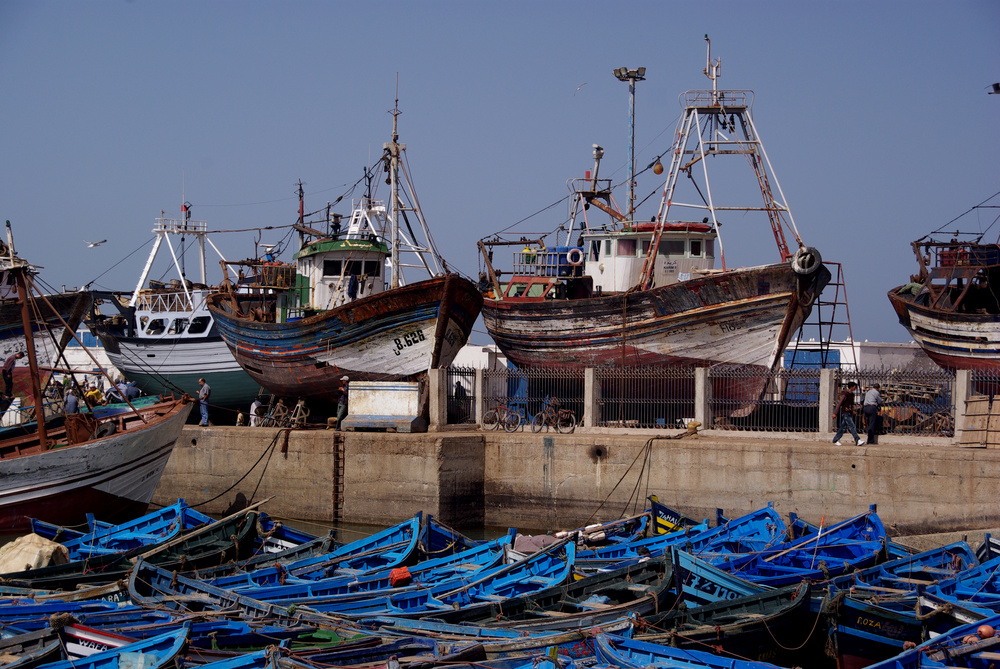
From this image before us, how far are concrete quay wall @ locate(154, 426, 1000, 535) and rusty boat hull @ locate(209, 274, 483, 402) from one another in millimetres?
3408

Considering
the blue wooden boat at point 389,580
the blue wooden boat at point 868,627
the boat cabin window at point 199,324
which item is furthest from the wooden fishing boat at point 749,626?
the boat cabin window at point 199,324

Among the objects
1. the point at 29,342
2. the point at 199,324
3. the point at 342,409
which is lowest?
the point at 342,409

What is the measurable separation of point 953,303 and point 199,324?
2301cm

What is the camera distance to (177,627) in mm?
10500

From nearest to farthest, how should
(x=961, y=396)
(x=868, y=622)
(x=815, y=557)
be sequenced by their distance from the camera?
1. (x=868, y=622)
2. (x=815, y=557)
3. (x=961, y=396)

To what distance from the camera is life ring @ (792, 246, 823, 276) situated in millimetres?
21062

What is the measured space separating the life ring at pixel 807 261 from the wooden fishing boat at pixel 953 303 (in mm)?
6501

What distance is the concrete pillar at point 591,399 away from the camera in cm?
1947

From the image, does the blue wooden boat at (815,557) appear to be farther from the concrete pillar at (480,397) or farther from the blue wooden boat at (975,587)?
the concrete pillar at (480,397)

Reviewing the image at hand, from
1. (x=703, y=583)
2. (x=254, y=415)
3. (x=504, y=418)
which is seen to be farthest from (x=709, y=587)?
(x=254, y=415)


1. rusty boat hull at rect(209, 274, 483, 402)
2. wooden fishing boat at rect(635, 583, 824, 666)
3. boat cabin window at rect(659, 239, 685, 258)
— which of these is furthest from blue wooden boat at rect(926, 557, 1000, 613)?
boat cabin window at rect(659, 239, 685, 258)

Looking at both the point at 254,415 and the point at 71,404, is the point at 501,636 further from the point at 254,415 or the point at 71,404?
the point at 254,415

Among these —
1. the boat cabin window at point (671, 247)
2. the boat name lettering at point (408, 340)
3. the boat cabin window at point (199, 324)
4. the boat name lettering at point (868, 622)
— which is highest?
the boat cabin window at point (671, 247)

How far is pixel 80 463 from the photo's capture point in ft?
59.5
